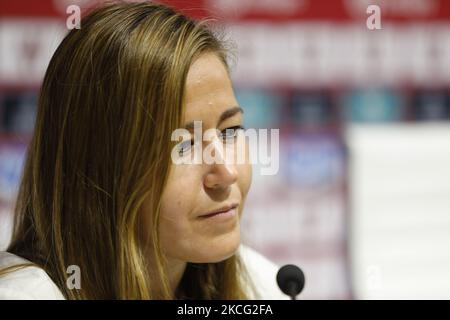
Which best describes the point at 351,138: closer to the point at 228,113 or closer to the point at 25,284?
the point at 228,113

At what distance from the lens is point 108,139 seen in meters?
0.82

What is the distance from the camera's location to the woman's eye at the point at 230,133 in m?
0.87

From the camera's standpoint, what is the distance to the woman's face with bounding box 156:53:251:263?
824 mm

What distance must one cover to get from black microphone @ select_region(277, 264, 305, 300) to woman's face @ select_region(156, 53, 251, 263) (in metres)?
0.08

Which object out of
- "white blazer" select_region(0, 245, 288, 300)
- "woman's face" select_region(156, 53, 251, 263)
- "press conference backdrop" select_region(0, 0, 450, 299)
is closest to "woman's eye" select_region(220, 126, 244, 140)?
"woman's face" select_region(156, 53, 251, 263)

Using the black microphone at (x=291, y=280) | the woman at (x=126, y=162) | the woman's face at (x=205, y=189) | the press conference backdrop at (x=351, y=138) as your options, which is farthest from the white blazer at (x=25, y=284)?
the press conference backdrop at (x=351, y=138)

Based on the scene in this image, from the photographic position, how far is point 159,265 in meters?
0.86

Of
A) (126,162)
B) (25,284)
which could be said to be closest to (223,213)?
(126,162)

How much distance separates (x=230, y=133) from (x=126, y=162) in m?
0.16

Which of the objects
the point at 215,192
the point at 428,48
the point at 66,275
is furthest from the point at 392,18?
the point at 66,275

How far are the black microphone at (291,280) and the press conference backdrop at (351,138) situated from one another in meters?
0.97

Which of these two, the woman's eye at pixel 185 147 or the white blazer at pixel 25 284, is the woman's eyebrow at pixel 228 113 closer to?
the woman's eye at pixel 185 147
